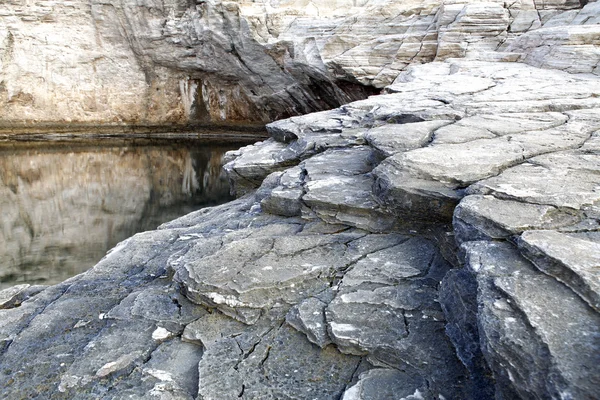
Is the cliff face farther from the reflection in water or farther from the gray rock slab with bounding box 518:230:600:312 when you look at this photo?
the gray rock slab with bounding box 518:230:600:312

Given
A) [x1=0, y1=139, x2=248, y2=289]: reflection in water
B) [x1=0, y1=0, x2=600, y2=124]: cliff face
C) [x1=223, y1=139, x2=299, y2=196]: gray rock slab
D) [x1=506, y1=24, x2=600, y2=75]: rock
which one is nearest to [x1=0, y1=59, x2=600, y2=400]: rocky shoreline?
[x1=223, y1=139, x2=299, y2=196]: gray rock slab

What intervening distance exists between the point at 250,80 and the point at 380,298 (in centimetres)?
1221

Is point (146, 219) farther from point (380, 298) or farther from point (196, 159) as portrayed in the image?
point (380, 298)

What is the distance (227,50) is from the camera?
41.8 ft

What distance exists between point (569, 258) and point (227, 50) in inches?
485

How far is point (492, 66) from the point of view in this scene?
6.71 m

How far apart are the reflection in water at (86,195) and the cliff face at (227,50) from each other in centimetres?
A: 165

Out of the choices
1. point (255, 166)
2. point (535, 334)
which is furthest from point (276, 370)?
point (255, 166)

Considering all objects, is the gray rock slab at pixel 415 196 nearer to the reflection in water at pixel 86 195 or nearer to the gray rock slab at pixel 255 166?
the gray rock slab at pixel 255 166

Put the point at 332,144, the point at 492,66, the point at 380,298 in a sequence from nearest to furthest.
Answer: the point at 380,298 < the point at 332,144 < the point at 492,66

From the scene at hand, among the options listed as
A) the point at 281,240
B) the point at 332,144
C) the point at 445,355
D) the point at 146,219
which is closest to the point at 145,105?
the point at 146,219

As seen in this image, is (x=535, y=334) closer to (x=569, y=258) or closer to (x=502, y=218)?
(x=569, y=258)

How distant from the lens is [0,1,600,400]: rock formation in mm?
1428

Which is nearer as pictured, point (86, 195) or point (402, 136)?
point (402, 136)
